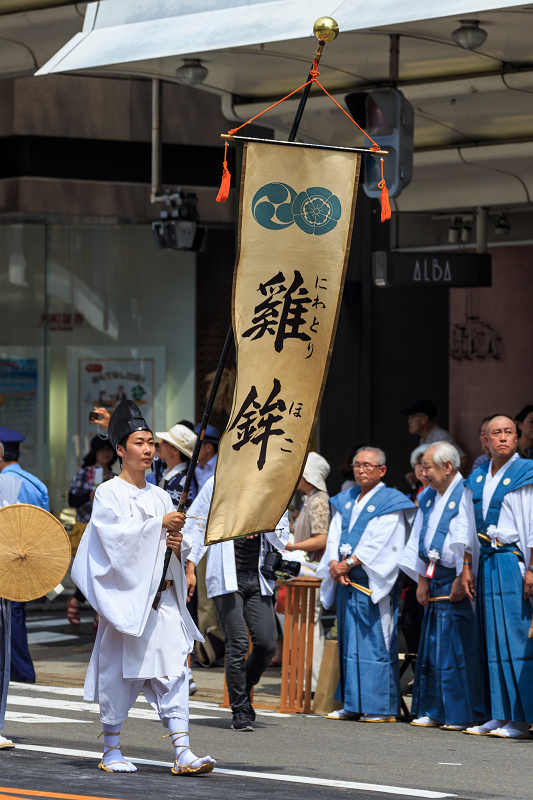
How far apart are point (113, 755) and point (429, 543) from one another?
2.76 metres

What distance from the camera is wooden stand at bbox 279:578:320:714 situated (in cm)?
904

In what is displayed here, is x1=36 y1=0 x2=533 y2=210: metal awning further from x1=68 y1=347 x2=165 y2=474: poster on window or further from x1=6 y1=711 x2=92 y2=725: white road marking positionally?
x1=6 y1=711 x2=92 y2=725: white road marking

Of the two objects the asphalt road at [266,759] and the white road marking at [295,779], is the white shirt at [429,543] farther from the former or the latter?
the white road marking at [295,779]

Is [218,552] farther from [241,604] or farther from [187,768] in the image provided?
[187,768]

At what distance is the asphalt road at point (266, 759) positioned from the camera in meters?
6.24

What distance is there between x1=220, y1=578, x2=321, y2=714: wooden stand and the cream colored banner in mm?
3006

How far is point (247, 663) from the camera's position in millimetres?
8359

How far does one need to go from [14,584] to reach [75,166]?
26.3ft

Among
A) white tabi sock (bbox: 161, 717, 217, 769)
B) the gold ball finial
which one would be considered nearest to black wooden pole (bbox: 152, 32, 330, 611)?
the gold ball finial

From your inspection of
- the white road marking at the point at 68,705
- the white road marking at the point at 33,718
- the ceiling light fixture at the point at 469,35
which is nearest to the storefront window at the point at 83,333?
the white road marking at the point at 68,705

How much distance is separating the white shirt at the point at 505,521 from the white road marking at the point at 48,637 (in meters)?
5.17

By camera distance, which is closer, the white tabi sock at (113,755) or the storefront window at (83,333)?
the white tabi sock at (113,755)

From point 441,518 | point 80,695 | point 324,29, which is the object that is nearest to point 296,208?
point 324,29

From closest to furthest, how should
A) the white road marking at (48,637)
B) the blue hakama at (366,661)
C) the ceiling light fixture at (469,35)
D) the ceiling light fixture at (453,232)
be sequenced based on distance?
the blue hakama at (366,661), the ceiling light fixture at (469,35), the white road marking at (48,637), the ceiling light fixture at (453,232)
